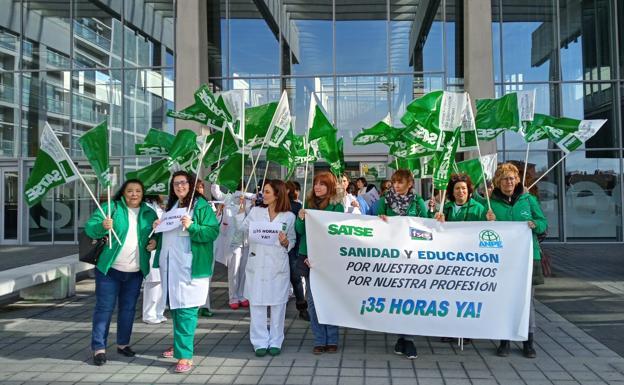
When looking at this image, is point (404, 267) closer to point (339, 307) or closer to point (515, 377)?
point (339, 307)

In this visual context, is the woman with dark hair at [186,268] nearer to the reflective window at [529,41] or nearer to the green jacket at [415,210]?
the green jacket at [415,210]

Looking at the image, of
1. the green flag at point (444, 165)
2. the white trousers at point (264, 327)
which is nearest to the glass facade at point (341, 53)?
the green flag at point (444, 165)

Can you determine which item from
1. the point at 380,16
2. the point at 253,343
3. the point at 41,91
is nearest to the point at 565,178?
the point at 380,16

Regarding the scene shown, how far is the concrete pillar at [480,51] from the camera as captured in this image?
14.8 m

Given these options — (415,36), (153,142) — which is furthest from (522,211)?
(415,36)

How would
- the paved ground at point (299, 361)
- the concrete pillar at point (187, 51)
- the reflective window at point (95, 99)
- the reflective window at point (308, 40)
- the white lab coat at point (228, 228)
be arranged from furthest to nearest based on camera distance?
the reflective window at point (95, 99) → the reflective window at point (308, 40) → the concrete pillar at point (187, 51) → the white lab coat at point (228, 228) → the paved ground at point (299, 361)

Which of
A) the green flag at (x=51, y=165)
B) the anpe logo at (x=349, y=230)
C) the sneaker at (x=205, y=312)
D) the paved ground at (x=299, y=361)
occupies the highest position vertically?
the green flag at (x=51, y=165)

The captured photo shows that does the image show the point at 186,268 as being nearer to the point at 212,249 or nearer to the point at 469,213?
the point at 212,249

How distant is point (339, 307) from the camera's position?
5559 mm

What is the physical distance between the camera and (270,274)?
554 cm

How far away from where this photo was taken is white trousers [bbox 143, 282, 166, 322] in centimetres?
701

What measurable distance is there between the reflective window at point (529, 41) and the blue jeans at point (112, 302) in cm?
1352

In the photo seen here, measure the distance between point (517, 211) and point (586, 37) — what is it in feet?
43.3

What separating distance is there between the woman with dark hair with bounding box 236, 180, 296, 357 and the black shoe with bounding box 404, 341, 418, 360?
130 centimetres
